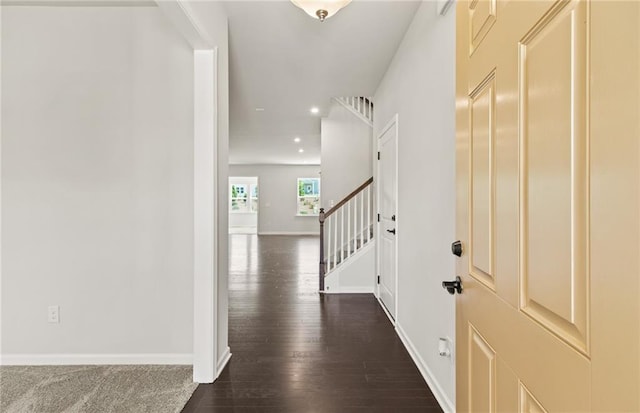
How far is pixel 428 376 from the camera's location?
2.12 m

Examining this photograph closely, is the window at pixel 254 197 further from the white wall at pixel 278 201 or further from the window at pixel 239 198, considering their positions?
the white wall at pixel 278 201

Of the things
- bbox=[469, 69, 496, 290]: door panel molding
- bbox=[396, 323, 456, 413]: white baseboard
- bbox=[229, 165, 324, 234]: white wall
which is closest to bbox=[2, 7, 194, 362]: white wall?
bbox=[396, 323, 456, 413]: white baseboard

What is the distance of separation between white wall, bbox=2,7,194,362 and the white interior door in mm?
1854

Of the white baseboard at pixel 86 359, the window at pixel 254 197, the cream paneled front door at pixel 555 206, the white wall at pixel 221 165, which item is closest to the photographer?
the cream paneled front door at pixel 555 206

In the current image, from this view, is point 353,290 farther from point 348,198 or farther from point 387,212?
point 387,212

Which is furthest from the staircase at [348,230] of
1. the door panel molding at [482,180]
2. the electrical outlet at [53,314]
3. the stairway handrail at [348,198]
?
the door panel molding at [482,180]

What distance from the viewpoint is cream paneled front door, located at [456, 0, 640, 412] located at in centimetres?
45

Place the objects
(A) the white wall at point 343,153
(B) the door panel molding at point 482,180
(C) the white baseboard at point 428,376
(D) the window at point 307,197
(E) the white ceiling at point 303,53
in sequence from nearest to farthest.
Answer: (B) the door panel molding at point 482,180 → (C) the white baseboard at point 428,376 → (E) the white ceiling at point 303,53 → (A) the white wall at point 343,153 → (D) the window at point 307,197

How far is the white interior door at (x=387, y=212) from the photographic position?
124 inches

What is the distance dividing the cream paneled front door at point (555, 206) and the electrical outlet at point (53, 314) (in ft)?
9.05

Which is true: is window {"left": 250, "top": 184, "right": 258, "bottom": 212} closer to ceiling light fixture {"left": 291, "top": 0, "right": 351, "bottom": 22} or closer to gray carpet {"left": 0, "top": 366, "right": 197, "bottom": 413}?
gray carpet {"left": 0, "top": 366, "right": 197, "bottom": 413}

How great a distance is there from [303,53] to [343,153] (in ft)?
7.79

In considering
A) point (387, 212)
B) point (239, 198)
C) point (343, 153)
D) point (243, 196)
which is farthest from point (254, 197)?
point (387, 212)

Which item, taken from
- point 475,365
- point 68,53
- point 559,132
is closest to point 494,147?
point 559,132
